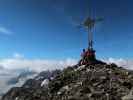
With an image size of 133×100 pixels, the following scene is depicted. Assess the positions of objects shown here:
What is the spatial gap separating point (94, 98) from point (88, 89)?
388 cm

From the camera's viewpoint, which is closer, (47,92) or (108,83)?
(108,83)

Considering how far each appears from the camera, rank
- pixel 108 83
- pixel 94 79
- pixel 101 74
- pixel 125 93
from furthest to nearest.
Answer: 1. pixel 101 74
2. pixel 94 79
3. pixel 108 83
4. pixel 125 93

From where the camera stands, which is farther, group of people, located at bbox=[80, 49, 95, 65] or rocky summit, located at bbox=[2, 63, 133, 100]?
group of people, located at bbox=[80, 49, 95, 65]

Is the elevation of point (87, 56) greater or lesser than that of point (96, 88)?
greater

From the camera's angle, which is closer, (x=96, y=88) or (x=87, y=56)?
(x=96, y=88)

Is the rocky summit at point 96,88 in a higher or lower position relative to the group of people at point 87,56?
lower

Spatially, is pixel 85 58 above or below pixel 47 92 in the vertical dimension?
above

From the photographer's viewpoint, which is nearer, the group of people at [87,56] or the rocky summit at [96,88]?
the rocky summit at [96,88]

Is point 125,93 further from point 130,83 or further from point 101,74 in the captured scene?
point 101,74

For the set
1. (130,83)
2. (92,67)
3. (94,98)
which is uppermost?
(92,67)

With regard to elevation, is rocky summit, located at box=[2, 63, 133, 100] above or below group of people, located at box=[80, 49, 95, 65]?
below

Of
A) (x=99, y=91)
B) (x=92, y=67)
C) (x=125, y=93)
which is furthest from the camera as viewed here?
(x=92, y=67)

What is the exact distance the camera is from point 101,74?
4706 cm

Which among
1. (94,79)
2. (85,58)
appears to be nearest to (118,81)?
(94,79)
